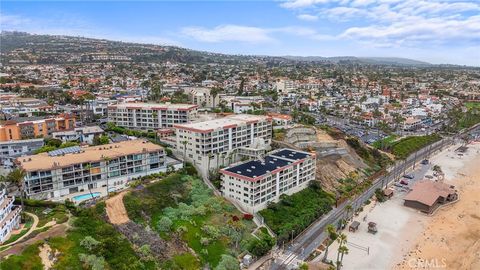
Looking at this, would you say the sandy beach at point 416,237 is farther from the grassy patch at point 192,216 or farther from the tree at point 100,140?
the tree at point 100,140

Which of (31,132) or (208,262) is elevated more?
(31,132)

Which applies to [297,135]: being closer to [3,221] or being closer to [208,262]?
[208,262]

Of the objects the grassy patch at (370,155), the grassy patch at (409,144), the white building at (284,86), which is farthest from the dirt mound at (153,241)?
the white building at (284,86)

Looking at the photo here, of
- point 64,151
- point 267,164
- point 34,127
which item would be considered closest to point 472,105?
point 267,164

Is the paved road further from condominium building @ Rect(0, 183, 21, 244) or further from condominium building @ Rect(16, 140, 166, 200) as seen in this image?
condominium building @ Rect(0, 183, 21, 244)

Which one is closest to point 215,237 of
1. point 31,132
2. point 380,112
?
point 31,132
